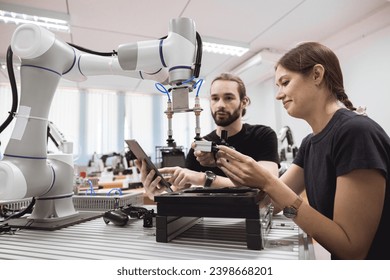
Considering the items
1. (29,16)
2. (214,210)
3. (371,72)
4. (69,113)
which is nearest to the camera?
(214,210)

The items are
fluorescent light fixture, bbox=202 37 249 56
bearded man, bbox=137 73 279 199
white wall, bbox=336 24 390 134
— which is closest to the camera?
bearded man, bbox=137 73 279 199

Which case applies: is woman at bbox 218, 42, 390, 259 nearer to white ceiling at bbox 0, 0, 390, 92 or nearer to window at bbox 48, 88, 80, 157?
white ceiling at bbox 0, 0, 390, 92

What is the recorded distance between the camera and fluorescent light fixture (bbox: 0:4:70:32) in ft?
7.37

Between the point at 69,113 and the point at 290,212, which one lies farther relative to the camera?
the point at 69,113

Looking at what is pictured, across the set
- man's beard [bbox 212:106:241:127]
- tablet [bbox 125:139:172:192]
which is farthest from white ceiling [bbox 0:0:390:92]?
tablet [bbox 125:139:172:192]

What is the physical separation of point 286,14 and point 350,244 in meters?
2.43

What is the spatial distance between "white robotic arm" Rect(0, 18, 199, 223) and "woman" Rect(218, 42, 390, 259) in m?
0.32

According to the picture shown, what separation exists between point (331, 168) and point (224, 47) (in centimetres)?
270

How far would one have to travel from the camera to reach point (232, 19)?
256cm

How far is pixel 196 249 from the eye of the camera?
22.9 inches

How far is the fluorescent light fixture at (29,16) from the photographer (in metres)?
2.25

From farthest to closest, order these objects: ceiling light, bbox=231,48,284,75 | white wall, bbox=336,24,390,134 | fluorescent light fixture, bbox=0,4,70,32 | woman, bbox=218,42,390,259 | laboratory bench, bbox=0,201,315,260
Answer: ceiling light, bbox=231,48,284,75 → white wall, bbox=336,24,390,134 → fluorescent light fixture, bbox=0,4,70,32 → woman, bbox=218,42,390,259 → laboratory bench, bbox=0,201,315,260

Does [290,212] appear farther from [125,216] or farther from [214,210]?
[125,216]

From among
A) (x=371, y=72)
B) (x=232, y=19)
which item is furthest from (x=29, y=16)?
(x=371, y=72)
